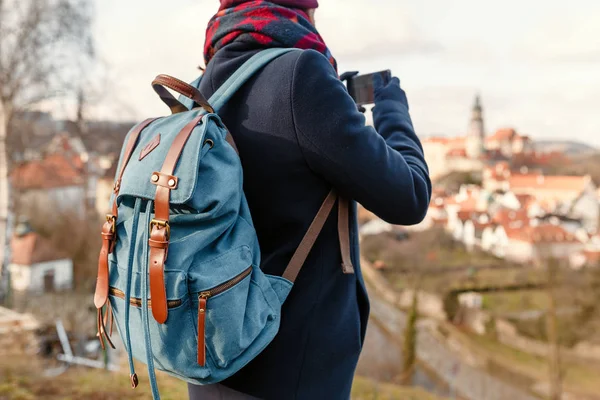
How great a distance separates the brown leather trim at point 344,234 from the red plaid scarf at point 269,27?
0.88 feet

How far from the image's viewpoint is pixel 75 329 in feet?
28.5

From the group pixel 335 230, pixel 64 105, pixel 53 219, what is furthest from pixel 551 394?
pixel 335 230

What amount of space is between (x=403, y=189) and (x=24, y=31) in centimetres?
918

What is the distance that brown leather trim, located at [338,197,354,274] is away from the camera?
109 centimetres

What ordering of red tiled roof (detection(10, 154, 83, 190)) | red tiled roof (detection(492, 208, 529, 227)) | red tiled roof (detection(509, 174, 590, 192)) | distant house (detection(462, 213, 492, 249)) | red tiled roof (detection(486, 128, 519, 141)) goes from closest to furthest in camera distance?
1. red tiled roof (detection(10, 154, 83, 190))
2. distant house (detection(462, 213, 492, 249))
3. red tiled roof (detection(492, 208, 529, 227))
4. red tiled roof (detection(509, 174, 590, 192))
5. red tiled roof (detection(486, 128, 519, 141))

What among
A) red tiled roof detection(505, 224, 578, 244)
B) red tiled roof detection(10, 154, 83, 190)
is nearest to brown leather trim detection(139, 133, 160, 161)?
red tiled roof detection(10, 154, 83, 190)

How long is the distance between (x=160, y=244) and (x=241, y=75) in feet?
1.11

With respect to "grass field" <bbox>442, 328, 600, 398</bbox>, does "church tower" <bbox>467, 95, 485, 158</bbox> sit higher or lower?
higher

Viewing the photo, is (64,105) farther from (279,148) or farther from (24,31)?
(279,148)

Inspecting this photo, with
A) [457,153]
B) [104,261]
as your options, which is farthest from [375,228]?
[104,261]


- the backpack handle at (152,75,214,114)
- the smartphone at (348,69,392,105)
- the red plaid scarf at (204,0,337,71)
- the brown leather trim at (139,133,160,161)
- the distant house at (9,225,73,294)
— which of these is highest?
the red plaid scarf at (204,0,337,71)

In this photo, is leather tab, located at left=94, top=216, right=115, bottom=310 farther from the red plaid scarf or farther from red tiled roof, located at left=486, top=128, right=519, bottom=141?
red tiled roof, located at left=486, top=128, right=519, bottom=141

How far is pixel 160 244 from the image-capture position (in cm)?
92

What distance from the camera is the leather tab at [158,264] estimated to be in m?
0.92
